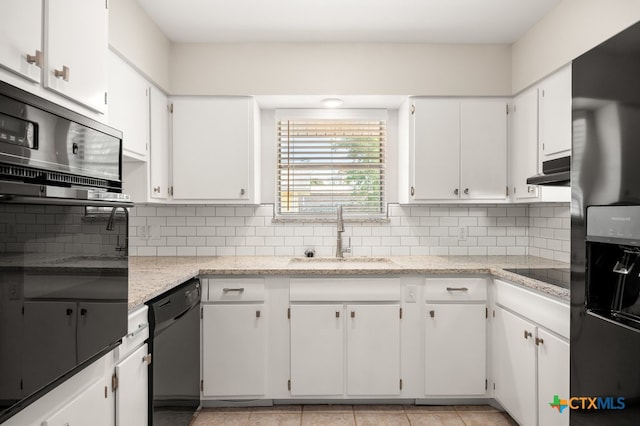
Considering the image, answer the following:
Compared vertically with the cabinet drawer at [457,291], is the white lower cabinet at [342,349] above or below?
below

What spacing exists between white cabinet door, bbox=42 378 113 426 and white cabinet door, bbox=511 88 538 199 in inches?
104

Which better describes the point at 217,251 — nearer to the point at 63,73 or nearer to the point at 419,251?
the point at 419,251

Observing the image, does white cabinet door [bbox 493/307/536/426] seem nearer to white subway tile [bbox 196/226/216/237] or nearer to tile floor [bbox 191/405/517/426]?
tile floor [bbox 191/405/517/426]

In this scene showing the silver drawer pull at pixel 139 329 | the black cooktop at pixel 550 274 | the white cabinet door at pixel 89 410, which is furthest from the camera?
the black cooktop at pixel 550 274

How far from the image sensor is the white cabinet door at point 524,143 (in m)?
2.69

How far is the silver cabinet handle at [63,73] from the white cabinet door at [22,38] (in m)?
0.06

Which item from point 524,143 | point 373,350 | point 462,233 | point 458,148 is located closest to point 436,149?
point 458,148

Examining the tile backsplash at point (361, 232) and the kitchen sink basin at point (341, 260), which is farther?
the tile backsplash at point (361, 232)

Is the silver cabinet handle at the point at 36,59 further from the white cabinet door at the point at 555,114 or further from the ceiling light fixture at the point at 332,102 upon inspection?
the white cabinet door at the point at 555,114

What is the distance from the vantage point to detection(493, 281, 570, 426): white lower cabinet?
1.92 m

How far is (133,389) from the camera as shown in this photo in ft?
5.53

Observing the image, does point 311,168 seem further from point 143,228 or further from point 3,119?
point 3,119

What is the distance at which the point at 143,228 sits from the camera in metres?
3.21

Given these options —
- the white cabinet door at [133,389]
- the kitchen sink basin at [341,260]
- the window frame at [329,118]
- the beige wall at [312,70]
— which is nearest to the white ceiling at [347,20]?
the beige wall at [312,70]
